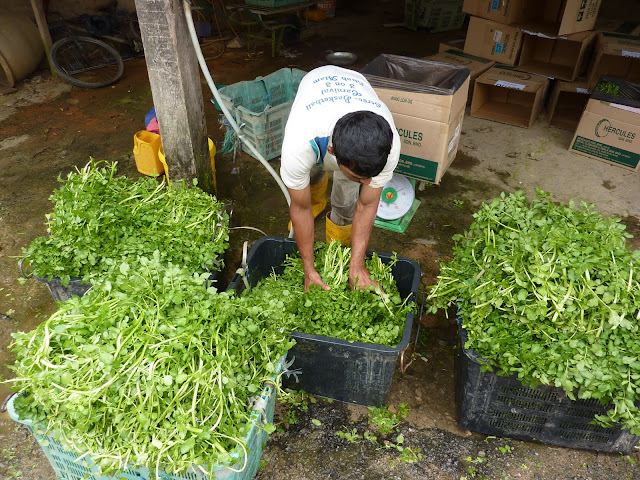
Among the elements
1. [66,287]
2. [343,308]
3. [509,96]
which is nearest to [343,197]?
[343,308]

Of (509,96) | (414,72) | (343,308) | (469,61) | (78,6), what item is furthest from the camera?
(78,6)

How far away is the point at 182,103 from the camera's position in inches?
141

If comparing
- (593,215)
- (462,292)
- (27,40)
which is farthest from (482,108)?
(27,40)

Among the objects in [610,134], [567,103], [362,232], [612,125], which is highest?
[362,232]

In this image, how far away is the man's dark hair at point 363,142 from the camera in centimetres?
218

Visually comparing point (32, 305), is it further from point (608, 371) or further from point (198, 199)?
point (608, 371)

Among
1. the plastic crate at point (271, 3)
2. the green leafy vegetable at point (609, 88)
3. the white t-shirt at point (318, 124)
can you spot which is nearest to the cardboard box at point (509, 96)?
the green leafy vegetable at point (609, 88)

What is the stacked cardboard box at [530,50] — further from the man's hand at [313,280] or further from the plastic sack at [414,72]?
the man's hand at [313,280]

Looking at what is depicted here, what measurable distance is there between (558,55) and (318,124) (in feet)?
17.2

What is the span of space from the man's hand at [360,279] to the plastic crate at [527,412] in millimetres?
565

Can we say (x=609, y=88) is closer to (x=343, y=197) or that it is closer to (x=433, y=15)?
(x=343, y=197)

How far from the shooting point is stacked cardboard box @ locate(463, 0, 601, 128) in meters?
5.66

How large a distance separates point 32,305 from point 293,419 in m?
2.19

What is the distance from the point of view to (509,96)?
20.4 ft
